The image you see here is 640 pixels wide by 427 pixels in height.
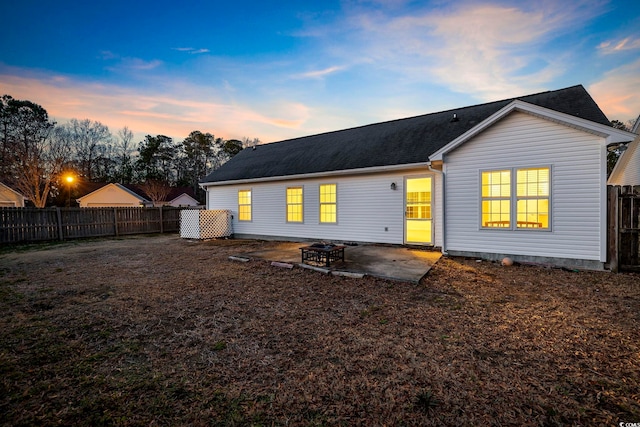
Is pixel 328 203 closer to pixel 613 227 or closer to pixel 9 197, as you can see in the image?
pixel 613 227

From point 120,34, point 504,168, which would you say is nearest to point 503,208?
point 504,168

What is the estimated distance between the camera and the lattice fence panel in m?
12.9

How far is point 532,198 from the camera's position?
676cm

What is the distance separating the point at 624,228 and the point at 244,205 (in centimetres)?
1299

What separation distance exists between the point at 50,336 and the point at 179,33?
12.1m

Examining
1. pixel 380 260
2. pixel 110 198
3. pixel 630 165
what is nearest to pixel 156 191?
pixel 110 198

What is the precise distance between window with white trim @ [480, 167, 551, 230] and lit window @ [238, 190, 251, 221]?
10.00 metres

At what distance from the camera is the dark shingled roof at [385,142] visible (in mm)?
8812

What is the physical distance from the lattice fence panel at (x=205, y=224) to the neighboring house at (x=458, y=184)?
0.56 meters

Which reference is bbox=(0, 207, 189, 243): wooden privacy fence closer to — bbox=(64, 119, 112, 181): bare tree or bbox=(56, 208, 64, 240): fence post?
bbox=(56, 208, 64, 240): fence post

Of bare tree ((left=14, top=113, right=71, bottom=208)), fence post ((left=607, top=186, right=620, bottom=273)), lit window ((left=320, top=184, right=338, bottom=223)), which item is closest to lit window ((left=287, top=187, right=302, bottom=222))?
lit window ((left=320, top=184, right=338, bottom=223))

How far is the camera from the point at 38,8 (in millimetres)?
10570

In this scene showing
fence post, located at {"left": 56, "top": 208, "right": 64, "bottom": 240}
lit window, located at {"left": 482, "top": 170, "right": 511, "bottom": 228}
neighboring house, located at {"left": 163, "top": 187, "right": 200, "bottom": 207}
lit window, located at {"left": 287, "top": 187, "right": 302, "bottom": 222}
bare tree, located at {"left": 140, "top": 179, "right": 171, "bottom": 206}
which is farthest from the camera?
neighboring house, located at {"left": 163, "top": 187, "right": 200, "bottom": 207}

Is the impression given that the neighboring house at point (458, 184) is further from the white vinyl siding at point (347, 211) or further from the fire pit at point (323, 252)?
the fire pit at point (323, 252)
